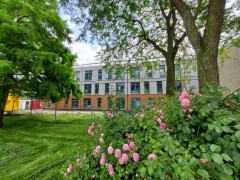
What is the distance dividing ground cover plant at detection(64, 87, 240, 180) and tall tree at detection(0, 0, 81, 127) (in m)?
4.43

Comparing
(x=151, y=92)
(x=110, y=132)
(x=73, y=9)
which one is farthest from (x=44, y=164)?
(x=151, y=92)

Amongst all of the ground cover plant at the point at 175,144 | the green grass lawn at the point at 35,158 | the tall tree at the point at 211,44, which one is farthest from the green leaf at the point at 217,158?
the tall tree at the point at 211,44

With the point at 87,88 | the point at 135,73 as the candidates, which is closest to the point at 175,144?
the point at 135,73

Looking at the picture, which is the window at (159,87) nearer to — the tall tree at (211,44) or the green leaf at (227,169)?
the tall tree at (211,44)

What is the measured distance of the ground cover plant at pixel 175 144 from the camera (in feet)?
2.77

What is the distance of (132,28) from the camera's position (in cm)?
629

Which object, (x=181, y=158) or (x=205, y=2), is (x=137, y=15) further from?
(x=181, y=158)

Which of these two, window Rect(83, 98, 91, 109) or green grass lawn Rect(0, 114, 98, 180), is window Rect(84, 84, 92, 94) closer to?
window Rect(83, 98, 91, 109)

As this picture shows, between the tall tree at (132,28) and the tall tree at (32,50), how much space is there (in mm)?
1784

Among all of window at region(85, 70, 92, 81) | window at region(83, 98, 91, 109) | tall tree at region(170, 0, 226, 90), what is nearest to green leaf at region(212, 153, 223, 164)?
tall tree at region(170, 0, 226, 90)

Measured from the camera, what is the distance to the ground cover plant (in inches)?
33.2

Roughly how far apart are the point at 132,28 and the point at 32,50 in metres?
4.27

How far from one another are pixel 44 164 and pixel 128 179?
7.21ft

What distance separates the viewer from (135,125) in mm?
1450
